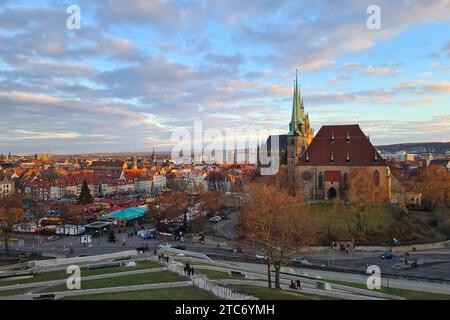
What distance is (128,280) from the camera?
28453 millimetres

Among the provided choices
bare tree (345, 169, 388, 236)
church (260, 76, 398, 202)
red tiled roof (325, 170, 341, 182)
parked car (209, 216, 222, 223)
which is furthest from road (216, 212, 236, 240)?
red tiled roof (325, 170, 341, 182)

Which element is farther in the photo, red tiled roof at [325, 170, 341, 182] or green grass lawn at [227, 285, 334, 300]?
red tiled roof at [325, 170, 341, 182]

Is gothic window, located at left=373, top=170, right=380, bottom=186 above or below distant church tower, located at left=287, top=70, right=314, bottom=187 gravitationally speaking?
below

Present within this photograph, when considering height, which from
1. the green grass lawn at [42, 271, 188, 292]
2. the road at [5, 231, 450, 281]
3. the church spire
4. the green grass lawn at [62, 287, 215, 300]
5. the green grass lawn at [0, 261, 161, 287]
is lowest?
the road at [5, 231, 450, 281]

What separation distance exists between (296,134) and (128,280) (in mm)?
54238

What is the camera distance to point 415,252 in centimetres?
4788

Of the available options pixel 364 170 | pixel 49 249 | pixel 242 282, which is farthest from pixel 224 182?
pixel 242 282

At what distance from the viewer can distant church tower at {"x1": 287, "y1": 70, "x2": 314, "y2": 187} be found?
250ft

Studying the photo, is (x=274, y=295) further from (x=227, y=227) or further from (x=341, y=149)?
(x=341, y=149)

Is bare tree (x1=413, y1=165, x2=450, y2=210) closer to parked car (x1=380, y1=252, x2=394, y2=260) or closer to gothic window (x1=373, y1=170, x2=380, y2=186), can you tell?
gothic window (x1=373, y1=170, x2=380, y2=186)

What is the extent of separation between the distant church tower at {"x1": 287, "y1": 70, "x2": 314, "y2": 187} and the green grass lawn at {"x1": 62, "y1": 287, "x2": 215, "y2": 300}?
48.9 meters

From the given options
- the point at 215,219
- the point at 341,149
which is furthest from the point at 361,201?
the point at 215,219
